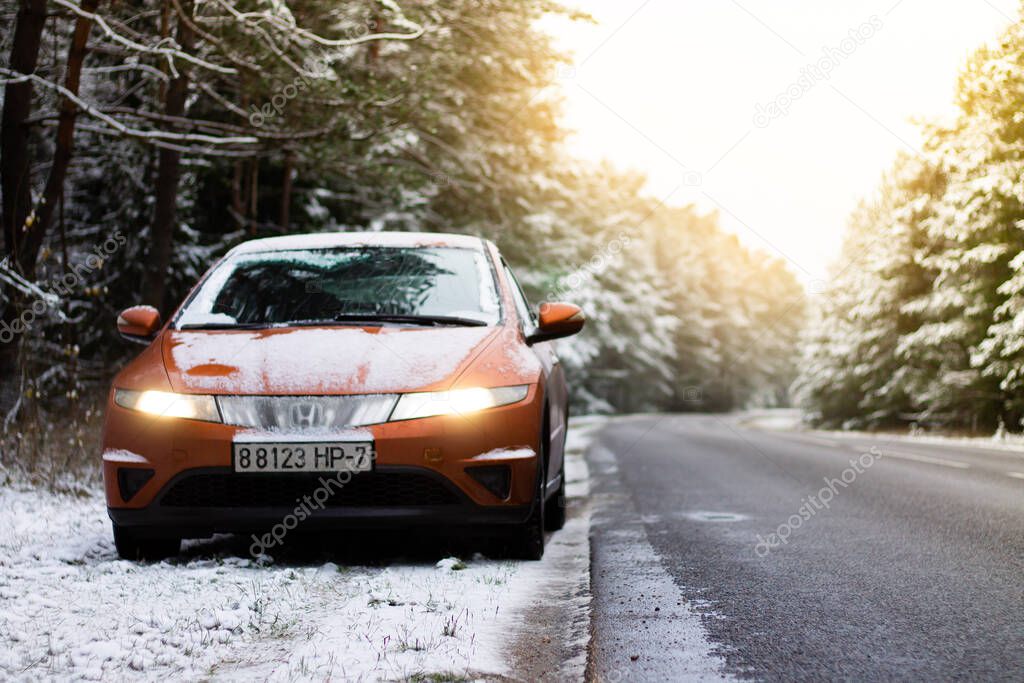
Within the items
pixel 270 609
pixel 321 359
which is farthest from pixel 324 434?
pixel 270 609

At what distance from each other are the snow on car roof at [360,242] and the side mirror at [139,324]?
2.45 ft

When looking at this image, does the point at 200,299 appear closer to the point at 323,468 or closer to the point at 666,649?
the point at 323,468

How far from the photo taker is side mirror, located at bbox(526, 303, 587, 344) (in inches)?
234

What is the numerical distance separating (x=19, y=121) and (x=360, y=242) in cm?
466

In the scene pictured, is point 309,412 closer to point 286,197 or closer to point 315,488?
point 315,488

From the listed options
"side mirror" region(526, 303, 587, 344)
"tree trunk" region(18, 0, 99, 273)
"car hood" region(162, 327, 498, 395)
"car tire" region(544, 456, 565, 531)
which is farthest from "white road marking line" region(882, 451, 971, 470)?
"tree trunk" region(18, 0, 99, 273)

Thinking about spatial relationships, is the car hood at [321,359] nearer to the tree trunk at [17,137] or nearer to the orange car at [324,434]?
the orange car at [324,434]

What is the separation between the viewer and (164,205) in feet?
41.5

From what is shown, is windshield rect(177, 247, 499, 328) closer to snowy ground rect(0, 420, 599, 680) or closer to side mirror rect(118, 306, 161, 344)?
side mirror rect(118, 306, 161, 344)

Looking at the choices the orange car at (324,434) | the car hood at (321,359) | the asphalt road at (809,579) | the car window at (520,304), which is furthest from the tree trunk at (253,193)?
the orange car at (324,434)

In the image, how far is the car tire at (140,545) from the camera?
16.6 feet

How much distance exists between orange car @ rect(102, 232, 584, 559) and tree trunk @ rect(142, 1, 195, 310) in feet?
25.2

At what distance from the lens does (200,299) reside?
19.4 feet

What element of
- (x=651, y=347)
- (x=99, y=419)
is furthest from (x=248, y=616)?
(x=651, y=347)
